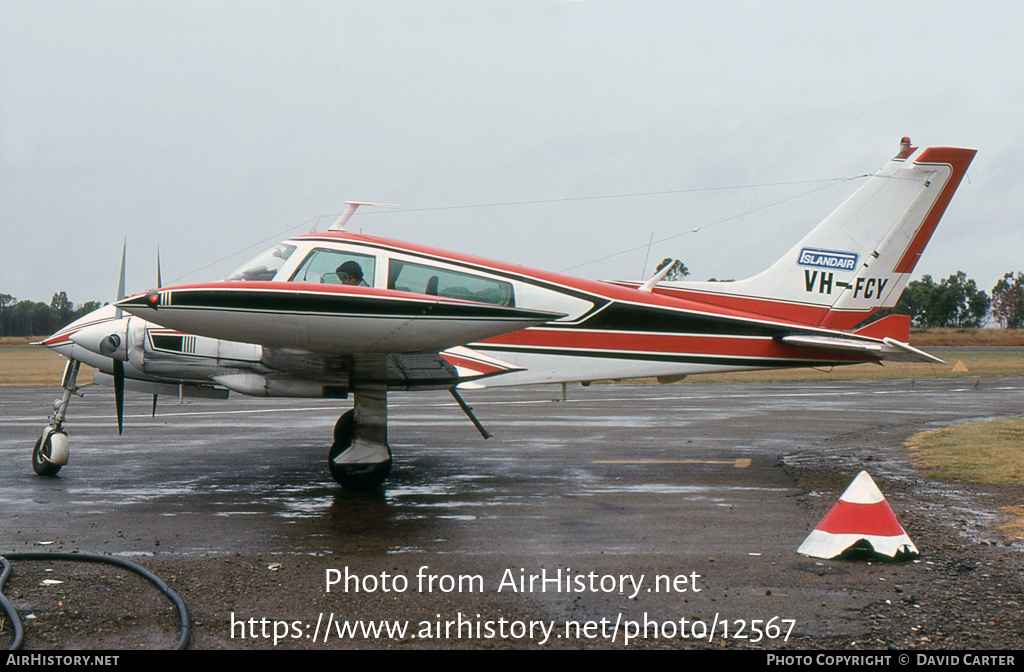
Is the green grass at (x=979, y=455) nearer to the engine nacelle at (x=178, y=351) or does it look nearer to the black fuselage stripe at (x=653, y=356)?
the black fuselage stripe at (x=653, y=356)

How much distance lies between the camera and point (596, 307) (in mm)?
8953

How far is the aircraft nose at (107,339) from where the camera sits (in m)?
8.48

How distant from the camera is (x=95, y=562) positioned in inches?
205

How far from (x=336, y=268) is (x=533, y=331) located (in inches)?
92.4

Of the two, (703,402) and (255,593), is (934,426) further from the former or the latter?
(255,593)

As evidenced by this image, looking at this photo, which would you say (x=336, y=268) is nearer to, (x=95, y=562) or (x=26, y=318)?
(x=95, y=562)

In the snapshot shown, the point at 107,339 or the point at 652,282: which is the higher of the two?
the point at 652,282

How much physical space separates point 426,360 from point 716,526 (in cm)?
331

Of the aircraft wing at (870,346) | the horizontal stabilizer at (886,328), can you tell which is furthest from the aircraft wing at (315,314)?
the horizontal stabilizer at (886,328)

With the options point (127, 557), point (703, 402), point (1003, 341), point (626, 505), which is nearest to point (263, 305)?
point (127, 557)

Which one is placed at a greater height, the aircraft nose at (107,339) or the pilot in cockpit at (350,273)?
the pilot in cockpit at (350,273)

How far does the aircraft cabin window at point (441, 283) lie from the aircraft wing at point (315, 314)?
1787 millimetres

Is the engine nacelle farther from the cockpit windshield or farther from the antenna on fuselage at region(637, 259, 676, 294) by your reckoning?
the antenna on fuselage at region(637, 259, 676, 294)

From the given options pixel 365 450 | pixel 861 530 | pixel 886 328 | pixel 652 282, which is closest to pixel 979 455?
pixel 886 328
